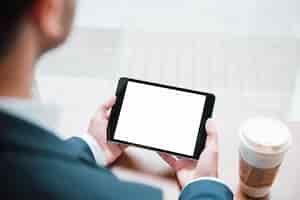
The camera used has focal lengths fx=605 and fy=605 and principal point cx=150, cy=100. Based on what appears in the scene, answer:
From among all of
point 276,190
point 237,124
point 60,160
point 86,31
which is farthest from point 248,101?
point 60,160

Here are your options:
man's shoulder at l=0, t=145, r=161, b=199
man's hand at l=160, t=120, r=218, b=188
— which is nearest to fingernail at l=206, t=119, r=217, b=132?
man's hand at l=160, t=120, r=218, b=188

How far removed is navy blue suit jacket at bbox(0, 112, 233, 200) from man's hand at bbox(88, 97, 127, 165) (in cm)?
21

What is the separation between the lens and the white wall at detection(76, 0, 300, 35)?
971mm

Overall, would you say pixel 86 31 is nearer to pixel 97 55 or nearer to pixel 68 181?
pixel 97 55

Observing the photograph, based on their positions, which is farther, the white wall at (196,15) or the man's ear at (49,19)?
the white wall at (196,15)

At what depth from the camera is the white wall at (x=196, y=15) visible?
97cm

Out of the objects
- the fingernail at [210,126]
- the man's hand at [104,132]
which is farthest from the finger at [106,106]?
the fingernail at [210,126]

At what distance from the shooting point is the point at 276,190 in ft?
2.53

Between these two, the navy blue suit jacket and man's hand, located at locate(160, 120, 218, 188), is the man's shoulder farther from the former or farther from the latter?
man's hand, located at locate(160, 120, 218, 188)

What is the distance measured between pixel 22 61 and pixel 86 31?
493 millimetres

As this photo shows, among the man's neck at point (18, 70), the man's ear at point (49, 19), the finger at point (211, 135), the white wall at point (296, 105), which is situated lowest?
the white wall at point (296, 105)

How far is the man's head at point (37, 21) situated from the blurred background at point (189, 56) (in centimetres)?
32

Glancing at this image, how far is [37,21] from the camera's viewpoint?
48cm

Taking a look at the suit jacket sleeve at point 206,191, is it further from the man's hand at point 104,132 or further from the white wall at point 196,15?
the white wall at point 196,15
